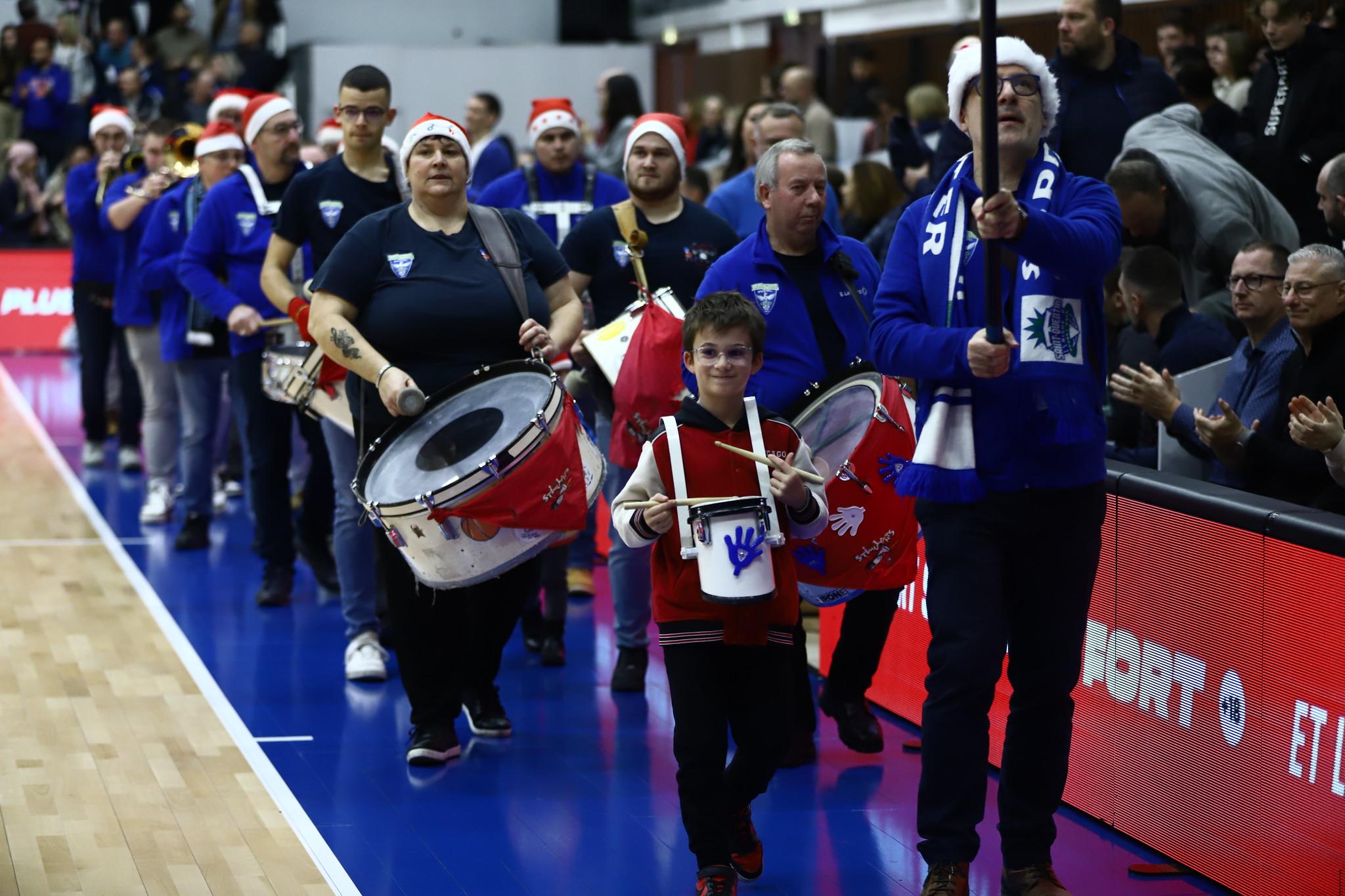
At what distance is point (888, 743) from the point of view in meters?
6.26

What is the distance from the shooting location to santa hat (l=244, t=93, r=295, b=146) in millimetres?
7941

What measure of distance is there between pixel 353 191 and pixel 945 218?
3.25m

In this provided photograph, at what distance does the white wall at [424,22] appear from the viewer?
25.1 meters

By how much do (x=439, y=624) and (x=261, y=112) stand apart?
3023mm

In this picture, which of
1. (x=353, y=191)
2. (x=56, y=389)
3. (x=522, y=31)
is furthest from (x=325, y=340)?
(x=522, y=31)

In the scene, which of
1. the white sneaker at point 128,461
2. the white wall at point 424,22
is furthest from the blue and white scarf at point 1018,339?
the white wall at point 424,22

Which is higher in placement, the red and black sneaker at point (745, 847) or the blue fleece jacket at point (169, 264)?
the blue fleece jacket at point (169, 264)

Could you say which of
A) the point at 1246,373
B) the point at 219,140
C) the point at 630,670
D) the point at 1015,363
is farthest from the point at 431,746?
the point at 219,140

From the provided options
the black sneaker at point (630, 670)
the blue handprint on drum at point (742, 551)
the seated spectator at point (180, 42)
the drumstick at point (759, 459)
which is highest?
the seated spectator at point (180, 42)

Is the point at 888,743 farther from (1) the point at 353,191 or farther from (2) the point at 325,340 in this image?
(1) the point at 353,191

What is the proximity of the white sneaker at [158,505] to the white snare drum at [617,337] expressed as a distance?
4.63 m

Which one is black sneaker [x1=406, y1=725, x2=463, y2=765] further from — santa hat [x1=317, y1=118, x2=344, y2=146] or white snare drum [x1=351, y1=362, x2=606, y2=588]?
santa hat [x1=317, y1=118, x2=344, y2=146]

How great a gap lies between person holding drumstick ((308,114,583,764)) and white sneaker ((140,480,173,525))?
4.58m

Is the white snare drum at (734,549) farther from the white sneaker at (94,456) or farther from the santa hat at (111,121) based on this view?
the white sneaker at (94,456)
